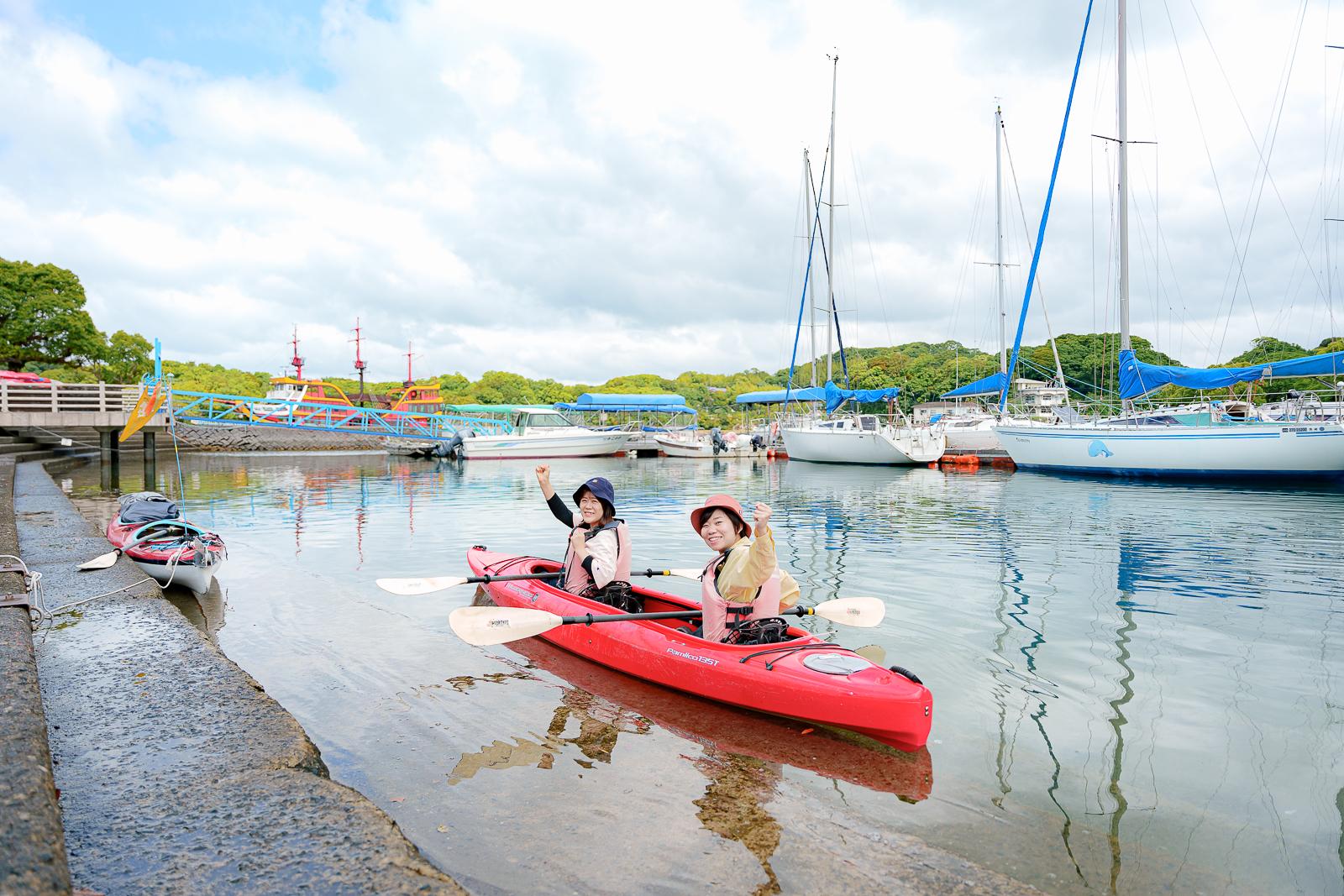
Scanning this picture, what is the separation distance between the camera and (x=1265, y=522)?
50.2ft

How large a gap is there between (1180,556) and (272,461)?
41257 millimetres

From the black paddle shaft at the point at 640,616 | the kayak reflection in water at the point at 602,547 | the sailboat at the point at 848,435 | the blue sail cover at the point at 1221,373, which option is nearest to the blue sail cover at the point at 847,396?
the sailboat at the point at 848,435

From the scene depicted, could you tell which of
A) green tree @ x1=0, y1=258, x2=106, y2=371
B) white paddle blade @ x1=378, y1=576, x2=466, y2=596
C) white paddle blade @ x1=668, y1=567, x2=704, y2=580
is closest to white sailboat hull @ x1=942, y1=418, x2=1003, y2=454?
white paddle blade @ x1=668, y1=567, x2=704, y2=580

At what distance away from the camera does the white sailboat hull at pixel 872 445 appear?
3284 cm

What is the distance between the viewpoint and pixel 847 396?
114 feet

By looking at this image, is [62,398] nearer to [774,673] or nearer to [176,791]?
[176,791]

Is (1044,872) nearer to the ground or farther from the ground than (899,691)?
nearer to the ground

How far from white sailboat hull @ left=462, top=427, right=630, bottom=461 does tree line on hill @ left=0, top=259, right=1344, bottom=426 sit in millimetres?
11094

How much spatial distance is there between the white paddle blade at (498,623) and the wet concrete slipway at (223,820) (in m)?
1.63

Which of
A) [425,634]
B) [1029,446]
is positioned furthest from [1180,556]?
[1029,446]

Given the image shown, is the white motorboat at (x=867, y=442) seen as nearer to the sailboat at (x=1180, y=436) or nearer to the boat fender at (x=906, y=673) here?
the sailboat at (x=1180, y=436)

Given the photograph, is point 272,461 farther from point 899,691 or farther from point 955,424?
point 899,691

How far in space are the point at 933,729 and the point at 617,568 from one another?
118 inches

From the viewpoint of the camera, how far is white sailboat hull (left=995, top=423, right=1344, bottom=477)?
70.4 feet
